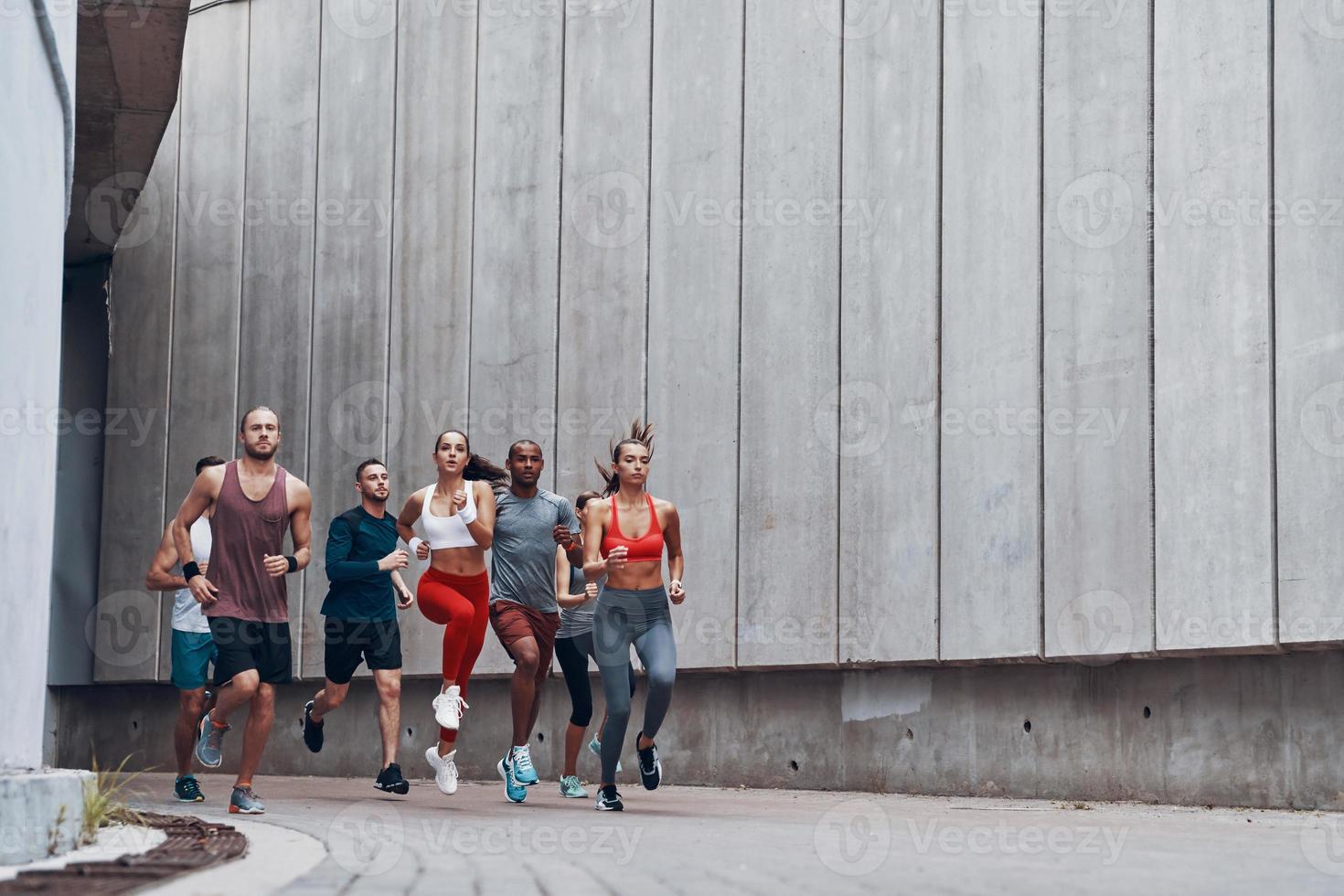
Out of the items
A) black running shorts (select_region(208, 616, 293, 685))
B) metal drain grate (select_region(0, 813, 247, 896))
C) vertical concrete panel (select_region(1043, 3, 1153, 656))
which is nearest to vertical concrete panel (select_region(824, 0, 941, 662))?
vertical concrete panel (select_region(1043, 3, 1153, 656))

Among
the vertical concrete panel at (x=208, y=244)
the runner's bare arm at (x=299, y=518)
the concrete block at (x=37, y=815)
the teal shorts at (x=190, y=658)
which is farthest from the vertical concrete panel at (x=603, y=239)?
the concrete block at (x=37, y=815)

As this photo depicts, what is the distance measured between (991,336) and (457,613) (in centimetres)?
377

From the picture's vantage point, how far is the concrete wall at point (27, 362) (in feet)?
22.1

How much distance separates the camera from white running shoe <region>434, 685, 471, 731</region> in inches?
405

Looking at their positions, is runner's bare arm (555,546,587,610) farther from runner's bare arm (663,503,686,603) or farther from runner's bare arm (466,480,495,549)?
runner's bare arm (663,503,686,603)

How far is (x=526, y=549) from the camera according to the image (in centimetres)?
1076

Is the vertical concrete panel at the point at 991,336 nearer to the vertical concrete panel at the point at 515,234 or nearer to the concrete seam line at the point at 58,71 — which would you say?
the vertical concrete panel at the point at 515,234

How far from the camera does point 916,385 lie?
11.9 m

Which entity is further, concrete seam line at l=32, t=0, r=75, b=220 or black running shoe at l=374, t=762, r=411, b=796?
black running shoe at l=374, t=762, r=411, b=796

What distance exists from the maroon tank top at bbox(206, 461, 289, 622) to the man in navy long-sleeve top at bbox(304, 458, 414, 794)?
97cm

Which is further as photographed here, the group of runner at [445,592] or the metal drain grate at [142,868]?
the group of runner at [445,592]

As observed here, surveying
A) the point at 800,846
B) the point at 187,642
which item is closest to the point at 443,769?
the point at 187,642

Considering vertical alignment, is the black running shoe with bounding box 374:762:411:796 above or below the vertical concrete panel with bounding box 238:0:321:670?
below

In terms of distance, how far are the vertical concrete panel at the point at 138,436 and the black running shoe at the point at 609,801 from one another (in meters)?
8.54
